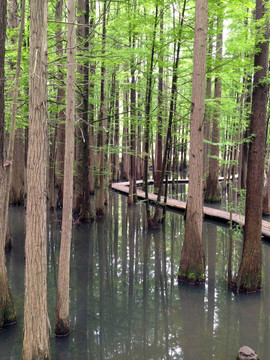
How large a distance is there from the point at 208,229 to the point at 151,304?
674 cm

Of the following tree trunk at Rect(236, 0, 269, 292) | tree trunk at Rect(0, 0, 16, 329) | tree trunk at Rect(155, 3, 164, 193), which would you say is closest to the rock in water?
tree trunk at Rect(236, 0, 269, 292)

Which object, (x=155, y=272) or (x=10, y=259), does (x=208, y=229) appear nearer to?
(x=155, y=272)

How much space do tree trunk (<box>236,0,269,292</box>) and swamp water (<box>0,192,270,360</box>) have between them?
45 centimetres

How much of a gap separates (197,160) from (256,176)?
1.27m

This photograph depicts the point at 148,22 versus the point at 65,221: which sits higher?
the point at 148,22

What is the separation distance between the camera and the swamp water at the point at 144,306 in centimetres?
541

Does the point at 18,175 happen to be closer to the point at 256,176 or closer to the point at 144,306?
the point at 144,306

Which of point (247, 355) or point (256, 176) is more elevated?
point (256, 176)

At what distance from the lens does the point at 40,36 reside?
13.1 feet

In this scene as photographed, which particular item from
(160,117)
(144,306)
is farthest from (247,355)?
(160,117)

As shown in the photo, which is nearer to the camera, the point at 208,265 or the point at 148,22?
the point at 208,265

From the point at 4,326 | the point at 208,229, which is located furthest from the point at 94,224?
the point at 4,326

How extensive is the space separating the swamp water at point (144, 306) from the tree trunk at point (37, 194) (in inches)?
40.3

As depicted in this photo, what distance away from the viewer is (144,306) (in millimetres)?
6992
